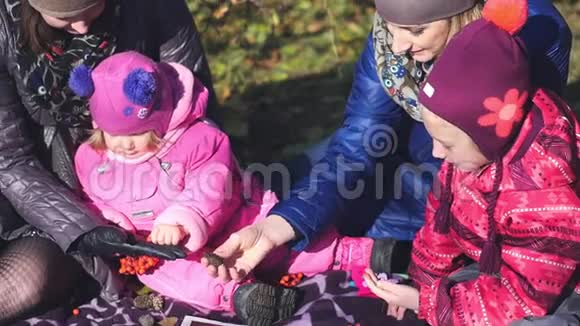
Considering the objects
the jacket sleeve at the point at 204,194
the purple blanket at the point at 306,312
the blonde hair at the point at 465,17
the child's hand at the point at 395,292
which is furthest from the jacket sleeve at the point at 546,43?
the jacket sleeve at the point at 204,194

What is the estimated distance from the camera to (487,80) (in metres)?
2.12

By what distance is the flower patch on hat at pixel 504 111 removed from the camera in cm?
214

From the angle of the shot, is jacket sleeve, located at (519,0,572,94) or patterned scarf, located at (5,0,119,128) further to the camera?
patterned scarf, located at (5,0,119,128)

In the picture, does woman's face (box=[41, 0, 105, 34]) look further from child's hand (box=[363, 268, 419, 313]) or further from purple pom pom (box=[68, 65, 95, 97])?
Answer: child's hand (box=[363, 268, 419, 313])

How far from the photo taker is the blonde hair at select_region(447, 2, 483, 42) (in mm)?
2449

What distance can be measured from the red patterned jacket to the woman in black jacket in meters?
0.80

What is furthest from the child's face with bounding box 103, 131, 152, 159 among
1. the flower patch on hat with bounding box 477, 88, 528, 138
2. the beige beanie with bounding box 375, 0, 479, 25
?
the flower patch on hat with bounding box 477, 88, 528, 138

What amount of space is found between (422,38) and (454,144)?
353 millimetres

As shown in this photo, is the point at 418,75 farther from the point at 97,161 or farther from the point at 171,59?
the point at 97,161

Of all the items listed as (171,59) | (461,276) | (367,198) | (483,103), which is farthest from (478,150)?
(171,59)

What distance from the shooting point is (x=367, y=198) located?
3152 mm

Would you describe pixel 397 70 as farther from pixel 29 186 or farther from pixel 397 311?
pixel 29 186

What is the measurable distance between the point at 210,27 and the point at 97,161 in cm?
169

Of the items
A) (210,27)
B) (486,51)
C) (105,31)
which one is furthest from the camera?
(210,27)
